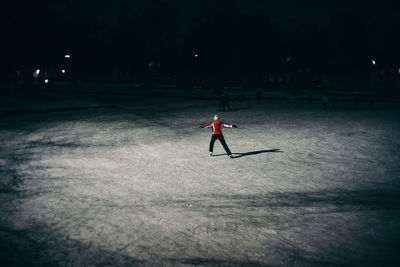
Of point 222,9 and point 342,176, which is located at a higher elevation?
point 222,9

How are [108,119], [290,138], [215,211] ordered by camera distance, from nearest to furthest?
[215,211] → [290,138] → [108,119]

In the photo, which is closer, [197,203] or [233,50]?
[197,203]

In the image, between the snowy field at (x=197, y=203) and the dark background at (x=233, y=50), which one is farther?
the dark background at (x=233, y=50)

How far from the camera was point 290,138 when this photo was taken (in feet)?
46.4

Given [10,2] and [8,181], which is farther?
[10,2]

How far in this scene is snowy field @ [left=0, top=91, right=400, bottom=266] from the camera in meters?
4.99

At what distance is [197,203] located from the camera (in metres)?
6.81

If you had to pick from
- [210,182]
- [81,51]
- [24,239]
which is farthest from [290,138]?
[81,51]

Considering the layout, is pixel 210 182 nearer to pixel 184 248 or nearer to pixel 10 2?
pixel 184 248

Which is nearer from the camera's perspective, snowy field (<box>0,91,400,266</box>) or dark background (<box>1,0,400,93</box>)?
snowy field (<box>0,91,400,266</box>)

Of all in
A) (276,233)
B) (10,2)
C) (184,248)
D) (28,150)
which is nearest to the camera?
(184,248)

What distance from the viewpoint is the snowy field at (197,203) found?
499 cm

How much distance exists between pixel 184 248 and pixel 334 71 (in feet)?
226

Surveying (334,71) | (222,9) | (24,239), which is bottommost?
(24,239)
